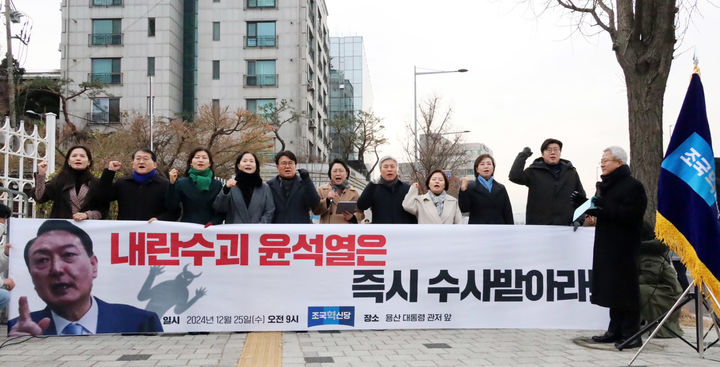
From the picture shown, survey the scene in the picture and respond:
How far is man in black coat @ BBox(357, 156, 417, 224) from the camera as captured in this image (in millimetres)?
6703

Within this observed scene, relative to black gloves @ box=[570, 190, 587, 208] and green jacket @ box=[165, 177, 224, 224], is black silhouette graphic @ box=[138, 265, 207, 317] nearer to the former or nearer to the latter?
green jacket @ box=[165, 177, 224, 224]

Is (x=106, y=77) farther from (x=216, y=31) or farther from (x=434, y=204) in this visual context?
(x=434, y=204)

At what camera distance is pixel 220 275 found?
5.84 metres

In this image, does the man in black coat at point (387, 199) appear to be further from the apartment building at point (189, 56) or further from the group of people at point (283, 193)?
the apartment building at point (189, 56)

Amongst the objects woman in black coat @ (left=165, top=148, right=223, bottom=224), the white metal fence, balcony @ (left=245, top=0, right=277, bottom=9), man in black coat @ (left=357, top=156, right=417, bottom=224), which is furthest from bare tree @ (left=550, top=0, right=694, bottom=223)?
balcony @ (left=245, top=0, right=277, bottom=9)

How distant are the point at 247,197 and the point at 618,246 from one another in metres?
3.76

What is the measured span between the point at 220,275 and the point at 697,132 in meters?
4.64

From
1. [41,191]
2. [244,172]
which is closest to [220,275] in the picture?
[244,172]

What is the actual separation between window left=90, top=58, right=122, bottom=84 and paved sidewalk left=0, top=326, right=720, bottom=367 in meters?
43.4

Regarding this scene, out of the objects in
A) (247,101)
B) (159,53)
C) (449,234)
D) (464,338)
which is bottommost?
(464,338)

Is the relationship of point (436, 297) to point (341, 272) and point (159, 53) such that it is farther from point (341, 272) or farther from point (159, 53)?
point (159, 53)

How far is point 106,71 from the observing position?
149 feet

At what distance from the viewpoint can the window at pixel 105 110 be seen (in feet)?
146

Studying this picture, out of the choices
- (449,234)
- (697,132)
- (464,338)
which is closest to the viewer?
(697,132)
